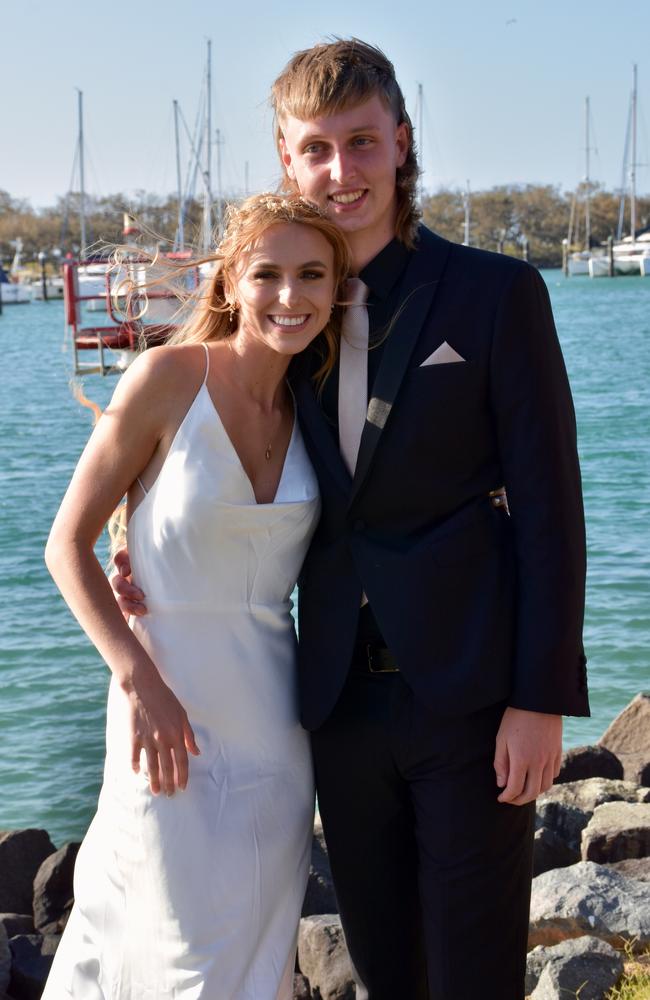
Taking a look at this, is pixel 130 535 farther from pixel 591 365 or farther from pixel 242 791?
pixel 591 365

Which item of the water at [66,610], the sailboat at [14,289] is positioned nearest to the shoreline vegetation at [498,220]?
the sailboat at [14,289]

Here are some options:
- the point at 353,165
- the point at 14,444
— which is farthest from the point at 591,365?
the point at 353,165

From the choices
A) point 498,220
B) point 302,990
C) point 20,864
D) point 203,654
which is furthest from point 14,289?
point 203,654

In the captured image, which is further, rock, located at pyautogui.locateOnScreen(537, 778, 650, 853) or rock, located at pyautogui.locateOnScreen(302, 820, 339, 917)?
rock, located at pyautogui.locateOnScreen(537, 778, 650, 853)

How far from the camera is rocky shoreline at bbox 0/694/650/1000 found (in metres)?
4.13

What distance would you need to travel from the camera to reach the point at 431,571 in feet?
9.82

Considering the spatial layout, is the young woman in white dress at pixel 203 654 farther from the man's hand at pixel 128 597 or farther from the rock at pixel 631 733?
the rock at pixel 631 733

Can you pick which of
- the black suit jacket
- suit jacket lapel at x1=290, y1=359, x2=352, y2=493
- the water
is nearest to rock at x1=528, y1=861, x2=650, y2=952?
the black suit jacket

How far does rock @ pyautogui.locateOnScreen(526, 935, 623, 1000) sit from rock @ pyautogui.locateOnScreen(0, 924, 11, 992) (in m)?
1.87

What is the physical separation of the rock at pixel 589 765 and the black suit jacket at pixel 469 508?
14.1ft

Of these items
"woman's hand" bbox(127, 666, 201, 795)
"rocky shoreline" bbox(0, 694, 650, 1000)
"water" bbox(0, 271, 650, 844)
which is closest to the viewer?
"woman's hand" bbox(127, 666, 201, 795)

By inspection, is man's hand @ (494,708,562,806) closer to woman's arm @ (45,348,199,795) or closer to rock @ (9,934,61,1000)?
woman's arm @ (45,348,199,795)

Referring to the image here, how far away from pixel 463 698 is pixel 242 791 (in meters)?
0.57

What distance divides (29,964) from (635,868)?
7.77ft
